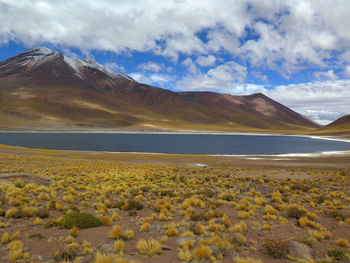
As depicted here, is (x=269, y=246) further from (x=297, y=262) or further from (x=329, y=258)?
(x=329, y=258)

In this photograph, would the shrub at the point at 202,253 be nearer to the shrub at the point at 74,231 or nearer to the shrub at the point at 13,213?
the shrub at the point at 74,231

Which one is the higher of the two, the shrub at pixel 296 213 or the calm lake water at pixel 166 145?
the calm lake water at pixel 166 145

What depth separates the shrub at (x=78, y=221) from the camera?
8.30 m

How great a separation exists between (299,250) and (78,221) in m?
7.44

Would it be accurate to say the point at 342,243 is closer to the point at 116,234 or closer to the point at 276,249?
the point at 276,249

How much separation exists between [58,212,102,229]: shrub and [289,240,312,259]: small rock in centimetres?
660

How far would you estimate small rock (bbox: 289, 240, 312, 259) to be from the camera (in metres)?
6.50

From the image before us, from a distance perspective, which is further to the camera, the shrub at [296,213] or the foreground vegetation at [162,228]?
the shrub at [296,213]

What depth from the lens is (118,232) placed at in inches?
301

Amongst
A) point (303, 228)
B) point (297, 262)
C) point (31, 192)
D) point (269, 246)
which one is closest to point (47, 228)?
point (31, 192)

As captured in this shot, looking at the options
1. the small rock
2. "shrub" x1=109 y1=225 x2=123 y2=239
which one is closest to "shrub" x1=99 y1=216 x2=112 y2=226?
"shrub" x1=109 y1=225 x2=123 y2=239

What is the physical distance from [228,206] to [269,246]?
537 centimetres

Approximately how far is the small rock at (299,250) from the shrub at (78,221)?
660 cm

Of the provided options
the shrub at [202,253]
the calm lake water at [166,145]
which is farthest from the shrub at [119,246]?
the calm lake water at [166,145]
